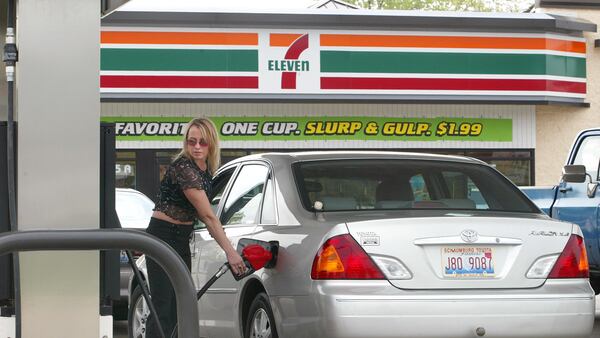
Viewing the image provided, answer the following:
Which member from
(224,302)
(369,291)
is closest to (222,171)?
(224,302)

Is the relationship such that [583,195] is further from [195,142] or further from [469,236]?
[195,142]

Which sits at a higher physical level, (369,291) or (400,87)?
(400,87)

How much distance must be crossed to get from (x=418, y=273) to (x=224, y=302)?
175cm

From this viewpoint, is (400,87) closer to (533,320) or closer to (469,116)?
(469,116)

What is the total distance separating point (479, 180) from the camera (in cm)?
795

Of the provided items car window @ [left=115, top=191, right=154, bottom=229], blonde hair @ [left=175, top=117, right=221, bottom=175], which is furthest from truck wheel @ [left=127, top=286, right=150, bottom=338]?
car window @ [left=115, top=191, right=154, bottom=229]

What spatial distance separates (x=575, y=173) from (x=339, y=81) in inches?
503

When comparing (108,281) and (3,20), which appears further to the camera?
(3,20)

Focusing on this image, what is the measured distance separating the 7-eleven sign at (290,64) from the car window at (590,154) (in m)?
11.8

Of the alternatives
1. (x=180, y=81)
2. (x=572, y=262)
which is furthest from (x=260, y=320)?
(x=180, y=81)

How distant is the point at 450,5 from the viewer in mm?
52000

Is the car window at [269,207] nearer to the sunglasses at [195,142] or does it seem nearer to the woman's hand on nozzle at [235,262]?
the woman's hand on nozzle at [235,262]

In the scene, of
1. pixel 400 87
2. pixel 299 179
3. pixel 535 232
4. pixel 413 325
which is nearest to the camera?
pixel 413 325

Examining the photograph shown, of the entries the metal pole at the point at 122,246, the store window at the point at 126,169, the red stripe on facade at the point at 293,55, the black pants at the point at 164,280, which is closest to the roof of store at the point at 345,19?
the red stripe on facade at the point at 293,55
